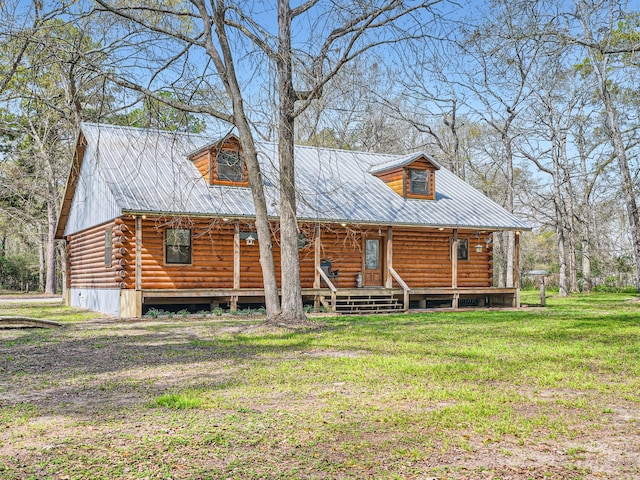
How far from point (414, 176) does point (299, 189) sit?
17.7ft

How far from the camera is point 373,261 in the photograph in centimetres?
2320

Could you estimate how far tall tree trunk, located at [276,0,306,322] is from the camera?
13.6 meters

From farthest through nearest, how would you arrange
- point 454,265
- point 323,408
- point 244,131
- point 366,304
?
point 454,265 → point 366,304 → point 244,131 → point 323,408

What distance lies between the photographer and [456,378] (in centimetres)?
767

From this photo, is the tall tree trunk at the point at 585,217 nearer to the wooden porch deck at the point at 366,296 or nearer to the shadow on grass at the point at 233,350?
the wooden porch deck at the point at 366,296

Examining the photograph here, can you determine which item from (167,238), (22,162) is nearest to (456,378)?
(167,238)

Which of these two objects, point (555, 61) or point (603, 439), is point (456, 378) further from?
point (555, 61)

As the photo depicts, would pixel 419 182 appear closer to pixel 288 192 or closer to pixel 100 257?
pixel 288 192

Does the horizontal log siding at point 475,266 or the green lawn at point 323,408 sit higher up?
the horizontal log siding at point 475,266

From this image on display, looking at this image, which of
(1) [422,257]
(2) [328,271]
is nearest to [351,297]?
(2) [328,271]

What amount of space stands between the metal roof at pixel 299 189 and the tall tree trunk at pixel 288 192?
2906 mm

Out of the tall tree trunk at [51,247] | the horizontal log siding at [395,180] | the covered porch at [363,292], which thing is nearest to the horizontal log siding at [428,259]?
the covered porch at [363,292]

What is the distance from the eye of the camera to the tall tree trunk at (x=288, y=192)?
13.6 m

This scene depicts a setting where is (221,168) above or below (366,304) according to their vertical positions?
above
